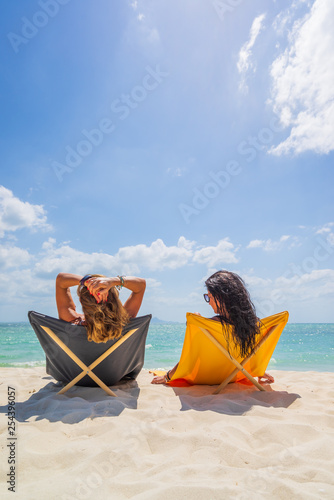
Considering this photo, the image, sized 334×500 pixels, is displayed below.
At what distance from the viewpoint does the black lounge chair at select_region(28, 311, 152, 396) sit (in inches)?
121

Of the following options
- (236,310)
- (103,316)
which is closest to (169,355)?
(236,310)

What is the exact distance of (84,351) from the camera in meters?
3.15

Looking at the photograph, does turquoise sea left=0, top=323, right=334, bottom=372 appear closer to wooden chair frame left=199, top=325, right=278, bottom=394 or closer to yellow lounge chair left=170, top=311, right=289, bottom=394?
yellow lounge chair left=170, top=311, right=289, bottom=394

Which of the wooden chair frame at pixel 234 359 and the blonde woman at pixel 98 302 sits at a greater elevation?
the blonde woman at pixel 98 302

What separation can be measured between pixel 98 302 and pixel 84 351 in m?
0.66

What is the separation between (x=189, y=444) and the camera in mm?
1928

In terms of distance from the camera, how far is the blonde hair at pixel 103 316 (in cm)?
293

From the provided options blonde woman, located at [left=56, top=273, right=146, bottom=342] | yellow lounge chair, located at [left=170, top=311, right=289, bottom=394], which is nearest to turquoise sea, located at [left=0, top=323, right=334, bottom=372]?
yellow lounge chair, located at [left=170, top=311, right=289, bottom=394]

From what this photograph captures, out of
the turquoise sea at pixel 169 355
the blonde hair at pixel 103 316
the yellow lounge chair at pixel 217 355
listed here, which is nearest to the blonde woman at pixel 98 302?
the blonde hair at pixel 103 316

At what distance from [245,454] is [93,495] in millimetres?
919

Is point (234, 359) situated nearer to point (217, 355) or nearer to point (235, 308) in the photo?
point (217, 355)

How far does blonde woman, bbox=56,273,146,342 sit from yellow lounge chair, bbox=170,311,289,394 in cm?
85

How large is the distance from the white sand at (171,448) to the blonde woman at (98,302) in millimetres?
687

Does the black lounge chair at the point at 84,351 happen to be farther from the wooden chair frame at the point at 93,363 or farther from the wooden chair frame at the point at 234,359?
the wooden chair frame at the point at 234,359
